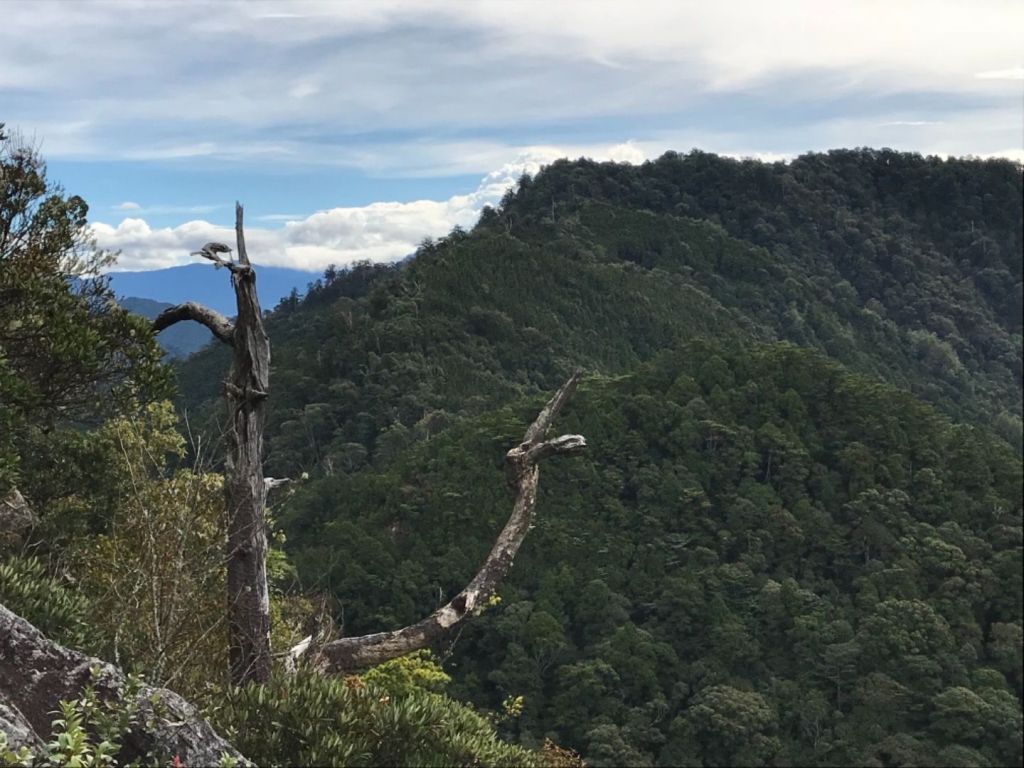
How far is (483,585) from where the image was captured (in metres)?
6.23

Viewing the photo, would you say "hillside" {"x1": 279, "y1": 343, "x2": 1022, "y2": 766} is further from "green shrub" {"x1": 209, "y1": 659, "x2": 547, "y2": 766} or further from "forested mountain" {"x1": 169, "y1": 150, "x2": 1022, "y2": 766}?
"green shrub" {"x1": 209, "y1": 659, "x2": 547, "y2": 766}

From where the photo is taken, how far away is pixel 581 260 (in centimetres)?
7781

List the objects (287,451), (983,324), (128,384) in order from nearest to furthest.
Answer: (128,384), (287,451), (983,324)

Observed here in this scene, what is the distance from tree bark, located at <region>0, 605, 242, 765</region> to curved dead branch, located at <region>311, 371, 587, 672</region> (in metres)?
1.51

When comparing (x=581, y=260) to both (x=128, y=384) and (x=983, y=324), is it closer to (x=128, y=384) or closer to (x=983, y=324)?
(x=983, y=324)

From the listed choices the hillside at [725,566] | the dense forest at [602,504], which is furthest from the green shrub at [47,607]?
the hillside at [725,566]

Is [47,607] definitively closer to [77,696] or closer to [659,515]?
[77,696]

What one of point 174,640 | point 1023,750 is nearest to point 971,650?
point 1023,750

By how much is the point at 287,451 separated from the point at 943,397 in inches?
2228

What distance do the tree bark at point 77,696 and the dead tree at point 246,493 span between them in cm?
128

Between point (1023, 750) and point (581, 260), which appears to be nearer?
point (1023, 750)

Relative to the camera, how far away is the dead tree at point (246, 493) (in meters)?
5.81

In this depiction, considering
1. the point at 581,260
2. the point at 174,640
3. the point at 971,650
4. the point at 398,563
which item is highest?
the point at 581,260

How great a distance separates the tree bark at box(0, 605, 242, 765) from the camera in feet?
13.8
